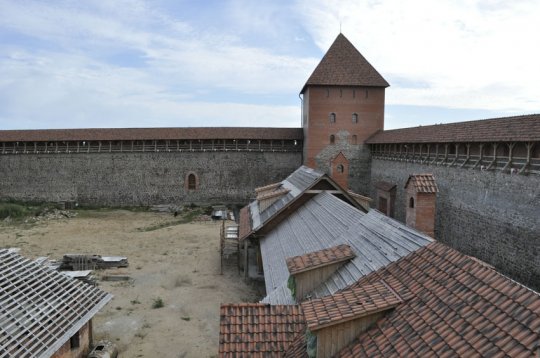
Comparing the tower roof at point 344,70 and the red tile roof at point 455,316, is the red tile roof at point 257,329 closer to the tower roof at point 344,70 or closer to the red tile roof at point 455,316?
the red tile roof at point 455,316

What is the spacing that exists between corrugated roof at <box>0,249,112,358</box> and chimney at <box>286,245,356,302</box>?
14.7 feet

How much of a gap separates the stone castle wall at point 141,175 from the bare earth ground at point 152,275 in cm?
224

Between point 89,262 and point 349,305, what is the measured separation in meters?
14.5

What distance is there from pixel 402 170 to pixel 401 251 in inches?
620

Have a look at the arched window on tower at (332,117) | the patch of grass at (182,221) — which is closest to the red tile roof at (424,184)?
the patch of grass at (182,221)

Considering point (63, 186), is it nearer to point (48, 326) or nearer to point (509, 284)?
point (48, 326)

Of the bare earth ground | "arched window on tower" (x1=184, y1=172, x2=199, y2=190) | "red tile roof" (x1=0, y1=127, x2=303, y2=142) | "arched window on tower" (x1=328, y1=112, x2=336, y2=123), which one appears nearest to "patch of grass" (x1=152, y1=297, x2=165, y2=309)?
the bare earth ground

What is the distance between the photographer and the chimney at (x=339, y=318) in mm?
4883

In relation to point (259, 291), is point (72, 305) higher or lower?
higher

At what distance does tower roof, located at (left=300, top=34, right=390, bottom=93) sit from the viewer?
27.3m

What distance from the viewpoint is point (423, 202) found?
8.31m

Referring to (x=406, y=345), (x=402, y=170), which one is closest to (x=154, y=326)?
(x=406, y=345)

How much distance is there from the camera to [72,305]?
Answer: 8836 mm

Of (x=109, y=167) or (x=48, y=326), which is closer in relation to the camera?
(x=48, y=326)
